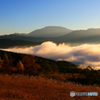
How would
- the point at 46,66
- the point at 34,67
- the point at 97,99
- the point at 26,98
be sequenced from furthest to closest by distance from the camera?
the point at 46,66 → the point at 34,67 → the point at 97,99 → the point at 26,98

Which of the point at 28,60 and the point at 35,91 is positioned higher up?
the point at 35,91

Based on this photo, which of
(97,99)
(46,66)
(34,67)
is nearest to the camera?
(97,99)

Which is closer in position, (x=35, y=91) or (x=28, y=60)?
(x=35, y=91)

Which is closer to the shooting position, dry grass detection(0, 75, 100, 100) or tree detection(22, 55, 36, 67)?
dry grass detection(0, 75, 100, 100)

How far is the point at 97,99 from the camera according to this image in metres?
9.73

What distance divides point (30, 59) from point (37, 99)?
8423 cm

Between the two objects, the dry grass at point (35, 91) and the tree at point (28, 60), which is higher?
the dry grass at point (35, 91)

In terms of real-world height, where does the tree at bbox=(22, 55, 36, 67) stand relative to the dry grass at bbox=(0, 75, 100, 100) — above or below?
below

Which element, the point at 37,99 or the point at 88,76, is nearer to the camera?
the point at 37,99

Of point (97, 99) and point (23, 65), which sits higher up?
point (97, 99)

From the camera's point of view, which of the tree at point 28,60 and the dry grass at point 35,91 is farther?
the tree at point 28,60

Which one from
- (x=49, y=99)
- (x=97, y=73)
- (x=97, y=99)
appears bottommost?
(x=97, y=73)

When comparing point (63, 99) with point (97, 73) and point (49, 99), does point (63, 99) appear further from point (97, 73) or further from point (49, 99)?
point (97, 73)

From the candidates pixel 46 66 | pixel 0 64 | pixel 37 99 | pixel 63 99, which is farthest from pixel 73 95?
pixel 0 64
